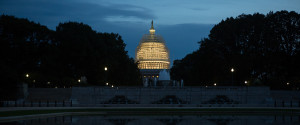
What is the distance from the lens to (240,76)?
74.9 m

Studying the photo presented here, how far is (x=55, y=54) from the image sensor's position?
72938 millimetres

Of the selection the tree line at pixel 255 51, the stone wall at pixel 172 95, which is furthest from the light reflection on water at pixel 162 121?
the tree line at pixel 255 51

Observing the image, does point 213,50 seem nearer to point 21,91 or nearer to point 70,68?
point 70,68

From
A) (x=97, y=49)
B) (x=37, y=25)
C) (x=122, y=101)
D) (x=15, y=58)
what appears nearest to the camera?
(x=122, y=101)

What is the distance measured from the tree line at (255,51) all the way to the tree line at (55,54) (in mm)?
17409

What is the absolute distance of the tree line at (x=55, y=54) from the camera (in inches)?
2660

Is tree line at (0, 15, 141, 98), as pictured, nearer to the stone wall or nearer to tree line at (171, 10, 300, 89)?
the stone wall

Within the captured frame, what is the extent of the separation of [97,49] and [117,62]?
4913 mm

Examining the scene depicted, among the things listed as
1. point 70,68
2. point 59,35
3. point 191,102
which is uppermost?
point 59,35

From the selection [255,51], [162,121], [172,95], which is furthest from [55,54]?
[162,121]

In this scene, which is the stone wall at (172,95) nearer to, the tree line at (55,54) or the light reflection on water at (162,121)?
the tree line at (55,54)

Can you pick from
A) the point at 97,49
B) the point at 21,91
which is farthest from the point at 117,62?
the point at 21,91

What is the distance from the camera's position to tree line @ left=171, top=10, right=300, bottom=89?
71.4m

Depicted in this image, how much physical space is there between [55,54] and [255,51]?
32081 mm
